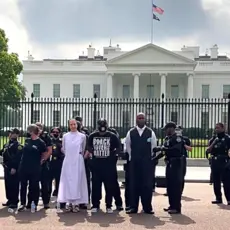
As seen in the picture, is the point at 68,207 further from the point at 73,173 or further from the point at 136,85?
the point at 136,85

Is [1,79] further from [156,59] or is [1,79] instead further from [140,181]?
[140,181]

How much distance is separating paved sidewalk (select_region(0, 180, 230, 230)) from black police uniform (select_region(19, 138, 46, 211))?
37 cm

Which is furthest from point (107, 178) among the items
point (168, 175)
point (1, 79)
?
point (1, 79)

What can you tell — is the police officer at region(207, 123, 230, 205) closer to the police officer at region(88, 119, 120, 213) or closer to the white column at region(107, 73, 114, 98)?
the police officer at region(88, 119, 120, 213)

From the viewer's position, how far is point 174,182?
887 centimetres

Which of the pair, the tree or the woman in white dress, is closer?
the woman in white dress

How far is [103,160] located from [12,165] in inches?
67.5

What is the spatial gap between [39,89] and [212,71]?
76.8ft

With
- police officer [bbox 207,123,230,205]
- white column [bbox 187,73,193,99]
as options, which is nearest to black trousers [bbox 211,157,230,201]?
police officer [bbox 207,123,230,205]

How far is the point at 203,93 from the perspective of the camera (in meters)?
66.2

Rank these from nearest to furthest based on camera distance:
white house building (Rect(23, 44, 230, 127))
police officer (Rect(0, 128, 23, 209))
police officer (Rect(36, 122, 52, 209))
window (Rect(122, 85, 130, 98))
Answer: police officer (Rect(0, 128, 23, 209))
police officer (Rect(36, 122, 52, 209))
white house building (Rect(23, 44, 230, 127))
window (Rect(122, 85, 130, 98))

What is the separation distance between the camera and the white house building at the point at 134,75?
63.8m

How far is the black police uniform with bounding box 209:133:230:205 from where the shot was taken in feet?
33.0

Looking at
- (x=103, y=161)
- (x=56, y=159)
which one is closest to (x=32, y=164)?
(x=103, y=161)
